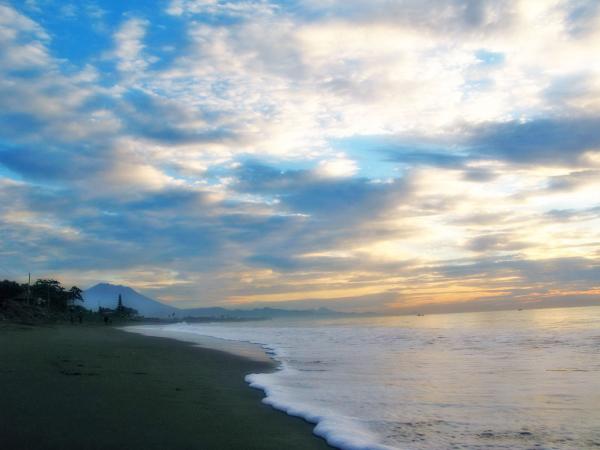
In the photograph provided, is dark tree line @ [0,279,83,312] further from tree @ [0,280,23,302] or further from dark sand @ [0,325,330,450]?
dark sand @ [0,325,330,450]

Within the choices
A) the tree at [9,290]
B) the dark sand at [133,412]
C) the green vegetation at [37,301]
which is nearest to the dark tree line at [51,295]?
the green vegetation at [37,301]

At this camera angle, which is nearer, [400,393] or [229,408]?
[229,408]

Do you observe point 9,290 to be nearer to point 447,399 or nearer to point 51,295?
point 51,295

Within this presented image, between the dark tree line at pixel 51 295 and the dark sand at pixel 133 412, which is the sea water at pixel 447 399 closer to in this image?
the dark sand at pixel 133 412

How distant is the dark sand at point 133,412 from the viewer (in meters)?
5.73

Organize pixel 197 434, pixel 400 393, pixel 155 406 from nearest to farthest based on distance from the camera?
pixel 197 434 < pixel 155 406 < pixel 400 393

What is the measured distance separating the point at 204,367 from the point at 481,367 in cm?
751

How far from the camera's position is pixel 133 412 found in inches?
283

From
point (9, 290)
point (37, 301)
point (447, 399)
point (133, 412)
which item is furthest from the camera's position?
point (37, 301)

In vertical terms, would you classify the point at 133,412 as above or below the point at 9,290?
below

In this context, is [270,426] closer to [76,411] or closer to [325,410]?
[325,410]

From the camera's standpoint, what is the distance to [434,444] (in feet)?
20.5

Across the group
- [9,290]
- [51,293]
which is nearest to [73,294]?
[51,293]

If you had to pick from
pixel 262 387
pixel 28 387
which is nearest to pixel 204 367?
pixel 262 387
